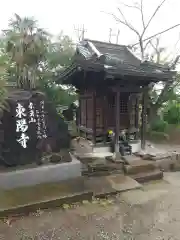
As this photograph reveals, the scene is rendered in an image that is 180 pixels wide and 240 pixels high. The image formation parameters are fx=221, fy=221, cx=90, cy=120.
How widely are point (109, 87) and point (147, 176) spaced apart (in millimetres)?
3834

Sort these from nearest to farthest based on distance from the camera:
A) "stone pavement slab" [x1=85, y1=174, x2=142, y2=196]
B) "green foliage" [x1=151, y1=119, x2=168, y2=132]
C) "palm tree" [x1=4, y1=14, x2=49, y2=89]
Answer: "stone pavement slab" [x1=85, y1=174, x2=142, y2=196] → "palm tree" [x1=4, y1=14, x2=49, y2=89] → "green foliage" [x1=151, y1=119, x2=168, y2=132]

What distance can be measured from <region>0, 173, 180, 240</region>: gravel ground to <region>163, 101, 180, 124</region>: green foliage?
32.9 ft

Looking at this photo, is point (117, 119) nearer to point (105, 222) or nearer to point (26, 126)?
point (26, 126)

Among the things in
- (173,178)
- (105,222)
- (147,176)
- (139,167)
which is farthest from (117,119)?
(105,222)

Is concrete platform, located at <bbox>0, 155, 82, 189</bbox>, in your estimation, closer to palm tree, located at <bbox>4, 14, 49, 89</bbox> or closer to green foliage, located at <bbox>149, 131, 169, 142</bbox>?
palm tree, located at <bbox>4, 14, 49, 89</bbox>

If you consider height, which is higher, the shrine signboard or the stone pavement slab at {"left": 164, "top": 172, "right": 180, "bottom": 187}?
the shrine signboard

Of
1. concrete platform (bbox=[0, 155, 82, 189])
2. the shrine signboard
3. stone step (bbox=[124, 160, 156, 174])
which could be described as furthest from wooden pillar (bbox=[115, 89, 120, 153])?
the shrine signboard

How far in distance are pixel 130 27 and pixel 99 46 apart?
265 inches

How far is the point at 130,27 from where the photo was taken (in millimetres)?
17109

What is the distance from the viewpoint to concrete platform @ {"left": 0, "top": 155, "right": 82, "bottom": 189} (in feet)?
19.9

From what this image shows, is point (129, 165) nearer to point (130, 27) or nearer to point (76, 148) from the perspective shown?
point (76, 148)

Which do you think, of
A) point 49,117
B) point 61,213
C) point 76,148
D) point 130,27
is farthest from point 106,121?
point 130,27

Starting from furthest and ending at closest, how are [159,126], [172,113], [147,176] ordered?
[172,113]
[159,126]
[147,176]

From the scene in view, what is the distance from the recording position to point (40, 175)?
21.1 ft
